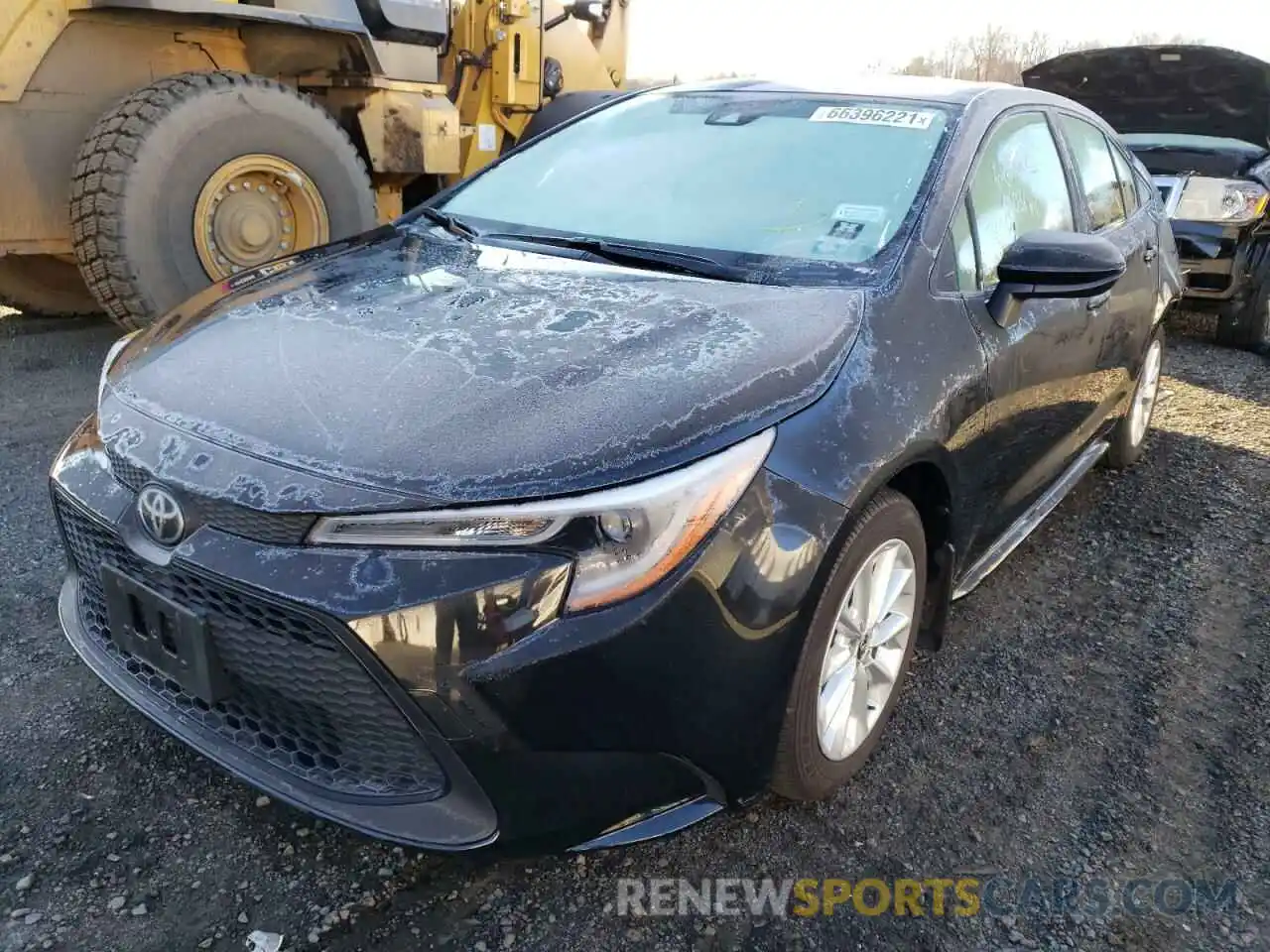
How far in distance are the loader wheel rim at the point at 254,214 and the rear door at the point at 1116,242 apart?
10.7ft

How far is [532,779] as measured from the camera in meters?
1.69

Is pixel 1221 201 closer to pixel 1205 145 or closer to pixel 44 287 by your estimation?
pixel 1205 145

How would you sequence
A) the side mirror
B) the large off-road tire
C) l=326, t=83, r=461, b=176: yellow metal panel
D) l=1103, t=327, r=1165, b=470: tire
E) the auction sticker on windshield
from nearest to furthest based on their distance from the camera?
the side mirror < the auction sticker on windshield < l=1103, t=327, r=1165, b=470: tire < the large off-road tire < l=326, t=83, r=461, b=176: yellow metal panel

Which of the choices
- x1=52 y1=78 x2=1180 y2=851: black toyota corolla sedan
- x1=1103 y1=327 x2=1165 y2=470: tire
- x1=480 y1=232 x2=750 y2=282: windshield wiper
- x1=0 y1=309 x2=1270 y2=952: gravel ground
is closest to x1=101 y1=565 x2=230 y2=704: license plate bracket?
x1=52 y1=78 x2=1180 y2=851: black toyota corolla sedan

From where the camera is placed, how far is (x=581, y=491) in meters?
1.64

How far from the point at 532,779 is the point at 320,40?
16.4ft

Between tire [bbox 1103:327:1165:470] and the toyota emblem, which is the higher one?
the toyota emblem

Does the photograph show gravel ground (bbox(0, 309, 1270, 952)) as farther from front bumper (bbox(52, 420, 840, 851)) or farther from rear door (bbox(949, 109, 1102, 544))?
rear door (bbox(949, 109, 1102, 544))

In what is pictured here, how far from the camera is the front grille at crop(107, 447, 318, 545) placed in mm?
1649

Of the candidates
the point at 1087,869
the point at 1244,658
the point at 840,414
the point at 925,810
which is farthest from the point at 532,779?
the point at 1244,658

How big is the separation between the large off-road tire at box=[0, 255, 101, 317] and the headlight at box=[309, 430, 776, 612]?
4881 mm

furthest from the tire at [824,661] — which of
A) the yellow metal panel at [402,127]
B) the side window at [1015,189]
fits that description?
the yellow metal panel at [402,127]

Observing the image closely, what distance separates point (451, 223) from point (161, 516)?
1.45 metres

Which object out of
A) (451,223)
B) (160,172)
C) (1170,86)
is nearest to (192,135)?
(160,172)
